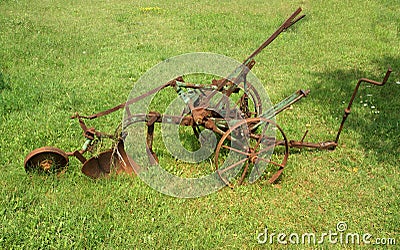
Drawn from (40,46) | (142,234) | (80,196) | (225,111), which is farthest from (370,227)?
(40,46)

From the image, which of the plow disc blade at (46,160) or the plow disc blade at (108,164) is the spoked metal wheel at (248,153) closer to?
the plow disc blade at (108,164)

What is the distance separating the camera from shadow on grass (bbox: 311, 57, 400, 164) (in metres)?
4.76

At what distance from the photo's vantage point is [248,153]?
12.6 ft

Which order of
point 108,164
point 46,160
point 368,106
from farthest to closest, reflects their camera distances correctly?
point 368,106 → point 108,164 → point 46,160

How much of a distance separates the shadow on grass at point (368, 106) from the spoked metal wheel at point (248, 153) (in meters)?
1.38

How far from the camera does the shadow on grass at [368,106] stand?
187 inches

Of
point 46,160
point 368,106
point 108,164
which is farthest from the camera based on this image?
point 368,106

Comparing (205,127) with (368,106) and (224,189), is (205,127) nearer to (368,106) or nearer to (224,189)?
(224,189)

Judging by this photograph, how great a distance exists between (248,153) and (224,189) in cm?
45

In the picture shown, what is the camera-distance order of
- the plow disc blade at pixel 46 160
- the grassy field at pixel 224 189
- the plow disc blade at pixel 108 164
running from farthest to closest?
the plow disc blade at pixel 108 164, the plow disc blade at pixel 46 160, the grassy field at pixel 224 189

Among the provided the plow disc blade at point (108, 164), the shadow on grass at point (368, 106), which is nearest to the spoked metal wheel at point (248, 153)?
the plow disc blade at point (108, 164)

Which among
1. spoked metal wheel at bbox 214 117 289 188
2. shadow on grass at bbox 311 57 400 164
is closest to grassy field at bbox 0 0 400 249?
shadow on grass at bbox 311 57 400 164

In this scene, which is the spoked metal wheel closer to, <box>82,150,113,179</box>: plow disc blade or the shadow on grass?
<box>82,150,113,179</box>: plow disc blade

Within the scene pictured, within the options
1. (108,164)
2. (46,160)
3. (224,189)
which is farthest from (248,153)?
(46,160)
